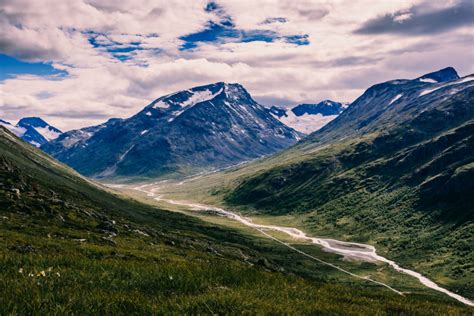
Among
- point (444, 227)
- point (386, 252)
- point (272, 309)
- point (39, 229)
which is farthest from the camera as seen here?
point (444, 227)

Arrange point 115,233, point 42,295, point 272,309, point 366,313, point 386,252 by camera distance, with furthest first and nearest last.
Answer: point 386,252
point 115,233
point 366,313
point 272,309
point 42,295

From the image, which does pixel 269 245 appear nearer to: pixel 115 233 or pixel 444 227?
pixel 444 227

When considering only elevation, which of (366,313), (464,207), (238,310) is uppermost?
(238,310)

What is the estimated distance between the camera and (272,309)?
478 inches

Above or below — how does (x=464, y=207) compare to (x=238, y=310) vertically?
below

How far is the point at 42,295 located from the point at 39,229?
51095 millimetres

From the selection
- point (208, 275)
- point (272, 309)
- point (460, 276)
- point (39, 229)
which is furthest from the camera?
point (460, 276)

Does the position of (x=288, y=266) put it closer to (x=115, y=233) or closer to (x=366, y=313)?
(x=115, y=233)

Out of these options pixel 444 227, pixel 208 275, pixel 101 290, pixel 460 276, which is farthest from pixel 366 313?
pixel 444 227

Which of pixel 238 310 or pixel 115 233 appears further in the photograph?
pixel 115 233

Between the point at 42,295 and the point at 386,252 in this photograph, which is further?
the point at 386,252

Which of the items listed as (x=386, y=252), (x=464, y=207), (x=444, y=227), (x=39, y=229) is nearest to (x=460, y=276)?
(x=386, y=252)

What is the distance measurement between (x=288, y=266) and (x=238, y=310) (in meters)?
118

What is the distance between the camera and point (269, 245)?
17175cm
